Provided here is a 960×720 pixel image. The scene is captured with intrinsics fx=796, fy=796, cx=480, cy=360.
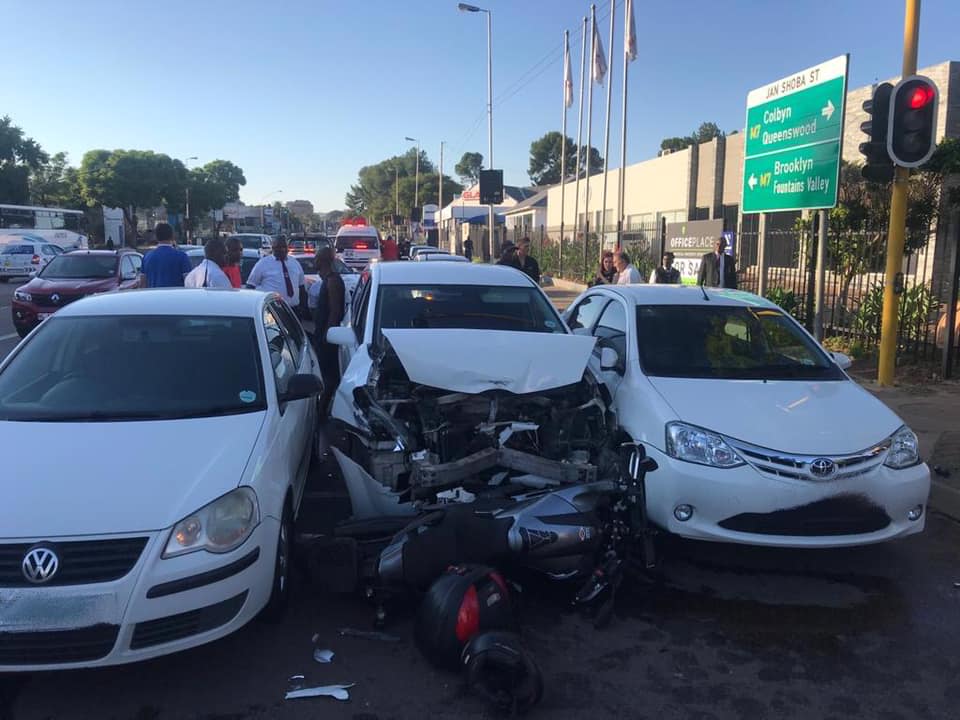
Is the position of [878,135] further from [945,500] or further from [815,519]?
[815,519]

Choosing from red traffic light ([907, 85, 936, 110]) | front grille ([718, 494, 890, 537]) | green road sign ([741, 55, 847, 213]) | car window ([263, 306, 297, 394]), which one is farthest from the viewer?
green road sign ([741, 55, 847, 213])

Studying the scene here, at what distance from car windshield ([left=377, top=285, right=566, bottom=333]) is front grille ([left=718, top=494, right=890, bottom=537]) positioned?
2427 millimetres

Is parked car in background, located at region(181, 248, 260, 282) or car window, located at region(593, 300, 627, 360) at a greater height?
parked car in background, located at region(181, 248, 260, 282)

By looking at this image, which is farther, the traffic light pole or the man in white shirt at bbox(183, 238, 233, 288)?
the traffic light pole

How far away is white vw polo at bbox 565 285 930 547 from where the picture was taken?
4426mm

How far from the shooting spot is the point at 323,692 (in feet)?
11.3

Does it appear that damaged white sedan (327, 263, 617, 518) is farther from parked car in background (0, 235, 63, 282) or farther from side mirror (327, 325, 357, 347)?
parked car in background (0, 235, 63, 282)

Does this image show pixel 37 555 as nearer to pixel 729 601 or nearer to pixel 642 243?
pixel 729 601

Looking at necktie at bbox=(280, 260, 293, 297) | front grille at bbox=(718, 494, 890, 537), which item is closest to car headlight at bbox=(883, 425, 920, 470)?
front grille at bbox=(718, 494, 890, 537)

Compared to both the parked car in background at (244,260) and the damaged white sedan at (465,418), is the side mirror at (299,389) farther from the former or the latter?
the parked car in background at (244,260)

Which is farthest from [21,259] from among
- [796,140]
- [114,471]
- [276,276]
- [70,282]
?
[114,471]

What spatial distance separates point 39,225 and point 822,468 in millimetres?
46009

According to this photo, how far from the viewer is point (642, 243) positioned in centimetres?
2019

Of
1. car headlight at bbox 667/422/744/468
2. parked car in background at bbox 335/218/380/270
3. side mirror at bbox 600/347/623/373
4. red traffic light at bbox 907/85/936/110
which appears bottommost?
car headlight at bbox 667/422/744/468
